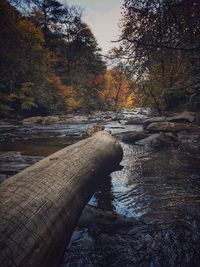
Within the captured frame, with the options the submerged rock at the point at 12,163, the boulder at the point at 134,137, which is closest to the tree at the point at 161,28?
the submerged rock at the point at 12,163

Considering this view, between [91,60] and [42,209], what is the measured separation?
41871mm

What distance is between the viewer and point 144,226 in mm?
3170

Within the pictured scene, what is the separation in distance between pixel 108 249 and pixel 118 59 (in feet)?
7.95

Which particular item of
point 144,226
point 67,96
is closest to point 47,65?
point 67,96

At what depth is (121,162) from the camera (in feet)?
22.0

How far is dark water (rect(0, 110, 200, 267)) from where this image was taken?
2592mm

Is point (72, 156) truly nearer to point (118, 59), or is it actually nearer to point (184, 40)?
point (118, 59)

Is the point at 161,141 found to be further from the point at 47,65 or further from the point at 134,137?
the point at 47,65

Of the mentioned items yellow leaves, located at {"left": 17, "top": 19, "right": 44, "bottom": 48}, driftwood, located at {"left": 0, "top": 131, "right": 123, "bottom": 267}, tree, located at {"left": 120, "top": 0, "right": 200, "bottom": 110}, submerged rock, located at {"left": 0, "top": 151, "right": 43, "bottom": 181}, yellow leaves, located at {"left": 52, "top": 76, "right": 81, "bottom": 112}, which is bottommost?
yellow leaves, located at {"left": 52, "top": 76, "right": 81, "bottom": 112}

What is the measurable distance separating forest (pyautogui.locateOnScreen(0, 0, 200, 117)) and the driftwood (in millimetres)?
1566

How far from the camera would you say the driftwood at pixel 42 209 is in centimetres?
190

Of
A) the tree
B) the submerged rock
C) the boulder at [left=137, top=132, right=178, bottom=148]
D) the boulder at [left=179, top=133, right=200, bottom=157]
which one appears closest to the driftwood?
the submerged rock

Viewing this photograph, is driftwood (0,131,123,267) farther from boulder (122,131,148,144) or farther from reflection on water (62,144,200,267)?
boulder (122,131,148,144)

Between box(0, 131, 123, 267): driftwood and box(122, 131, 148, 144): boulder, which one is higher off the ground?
box(0, 131, 123, 267): driftwood
